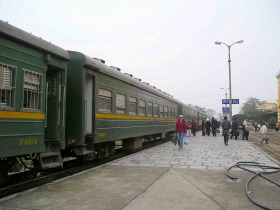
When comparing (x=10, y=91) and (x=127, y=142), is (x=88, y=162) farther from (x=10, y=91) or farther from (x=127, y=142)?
(x=10, y=91)

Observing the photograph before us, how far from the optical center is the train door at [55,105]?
7.75 m

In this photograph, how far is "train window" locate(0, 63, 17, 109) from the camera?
19.1 ft

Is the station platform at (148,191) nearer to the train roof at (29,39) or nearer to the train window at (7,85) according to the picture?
the train window at (7,85)

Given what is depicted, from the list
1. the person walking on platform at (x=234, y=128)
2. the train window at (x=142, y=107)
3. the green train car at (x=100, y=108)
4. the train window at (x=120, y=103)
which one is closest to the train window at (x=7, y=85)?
the green train car at (x=100, y=108)

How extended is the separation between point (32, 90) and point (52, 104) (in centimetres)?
117

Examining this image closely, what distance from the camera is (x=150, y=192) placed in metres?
6.25

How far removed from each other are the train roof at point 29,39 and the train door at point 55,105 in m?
0.50

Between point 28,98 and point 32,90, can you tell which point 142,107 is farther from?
point 28,98

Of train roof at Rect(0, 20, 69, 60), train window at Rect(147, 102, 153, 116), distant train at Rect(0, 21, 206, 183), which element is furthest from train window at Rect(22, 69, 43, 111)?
train window at Rect(147, 102, 153, 116)

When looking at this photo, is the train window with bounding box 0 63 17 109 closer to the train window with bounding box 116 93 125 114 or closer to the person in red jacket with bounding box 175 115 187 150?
the train window with bounding box 116 93 125 114

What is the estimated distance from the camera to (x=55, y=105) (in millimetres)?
7812

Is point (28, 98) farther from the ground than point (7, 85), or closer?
closer

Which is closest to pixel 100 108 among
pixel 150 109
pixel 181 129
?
pixel 181 129

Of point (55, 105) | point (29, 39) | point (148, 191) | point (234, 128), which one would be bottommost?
point (148, 191)
